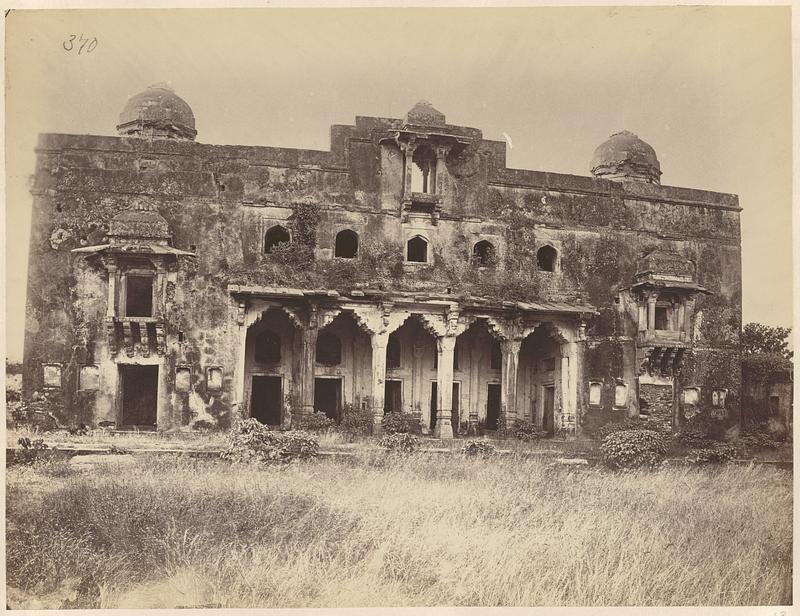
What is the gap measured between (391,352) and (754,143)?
38.4ft

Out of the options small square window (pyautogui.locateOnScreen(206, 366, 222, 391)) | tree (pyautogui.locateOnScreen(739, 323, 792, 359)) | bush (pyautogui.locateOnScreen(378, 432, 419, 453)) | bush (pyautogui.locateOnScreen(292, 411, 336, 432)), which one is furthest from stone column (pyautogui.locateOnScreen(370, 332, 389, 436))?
tree (pyautogui.locateOnScreen(739, 323, 792, 359))

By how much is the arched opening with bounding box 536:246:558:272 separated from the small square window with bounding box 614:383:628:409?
3602 millimetres

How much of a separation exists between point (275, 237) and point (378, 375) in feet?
14.7

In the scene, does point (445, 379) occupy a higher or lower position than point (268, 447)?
higher

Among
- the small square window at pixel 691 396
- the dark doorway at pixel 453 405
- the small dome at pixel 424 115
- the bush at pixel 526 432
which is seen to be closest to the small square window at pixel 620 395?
the small square window at pixel 691 396

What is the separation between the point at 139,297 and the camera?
21641 millimetres

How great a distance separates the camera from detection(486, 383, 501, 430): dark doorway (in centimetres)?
2380

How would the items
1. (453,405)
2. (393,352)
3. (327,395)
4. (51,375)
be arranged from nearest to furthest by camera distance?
1. (51,375)
2. (327,395)
3. (393,352)
4. (453,405)

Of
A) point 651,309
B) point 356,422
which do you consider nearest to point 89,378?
point 356,422

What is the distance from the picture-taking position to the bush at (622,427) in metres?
21.0

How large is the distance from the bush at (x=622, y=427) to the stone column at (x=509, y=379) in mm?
2268

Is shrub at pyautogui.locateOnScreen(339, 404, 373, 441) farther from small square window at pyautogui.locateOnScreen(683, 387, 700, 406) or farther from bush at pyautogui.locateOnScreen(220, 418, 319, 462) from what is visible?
small square window at pyautogui.locateOnScreen(683, 387, 700, 406)

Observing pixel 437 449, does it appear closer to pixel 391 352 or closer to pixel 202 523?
pixel 391 352

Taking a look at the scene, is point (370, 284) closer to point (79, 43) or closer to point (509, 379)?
point (509, 379)
